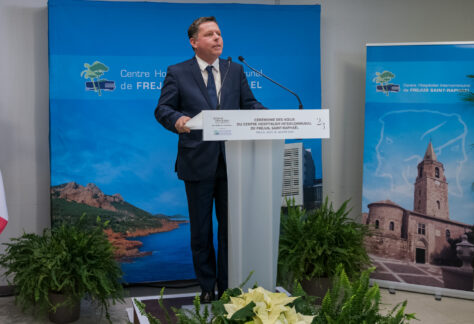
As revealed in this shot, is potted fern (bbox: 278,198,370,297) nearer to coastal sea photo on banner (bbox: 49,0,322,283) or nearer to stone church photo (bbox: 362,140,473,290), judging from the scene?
stone church photo (bbox: 362,140,473,290)

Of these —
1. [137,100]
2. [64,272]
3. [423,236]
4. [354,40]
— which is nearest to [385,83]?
[354,40]

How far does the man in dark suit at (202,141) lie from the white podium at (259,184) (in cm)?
40

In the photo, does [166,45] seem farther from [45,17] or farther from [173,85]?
[173,85]

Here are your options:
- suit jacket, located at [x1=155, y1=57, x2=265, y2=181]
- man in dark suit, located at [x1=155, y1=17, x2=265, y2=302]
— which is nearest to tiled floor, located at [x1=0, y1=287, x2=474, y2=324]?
man in dark suit, located at [x1=155, y1=17, x2=265, y2=302]

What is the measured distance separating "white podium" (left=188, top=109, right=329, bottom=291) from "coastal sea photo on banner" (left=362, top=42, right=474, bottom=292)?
86.9 inches

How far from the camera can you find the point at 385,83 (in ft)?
14.6

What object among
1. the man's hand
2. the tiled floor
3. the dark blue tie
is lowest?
the tiled floor

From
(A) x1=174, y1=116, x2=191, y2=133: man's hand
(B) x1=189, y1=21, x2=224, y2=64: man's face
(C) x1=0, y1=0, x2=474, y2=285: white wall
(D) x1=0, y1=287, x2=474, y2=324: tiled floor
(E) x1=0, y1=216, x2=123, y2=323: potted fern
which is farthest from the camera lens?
(C) x1=0, y1=0, x2=474, y2=285: white wall

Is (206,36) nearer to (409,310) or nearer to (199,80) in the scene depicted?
(199,80)

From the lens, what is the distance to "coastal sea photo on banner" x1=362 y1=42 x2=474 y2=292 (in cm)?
430

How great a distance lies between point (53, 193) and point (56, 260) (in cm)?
84

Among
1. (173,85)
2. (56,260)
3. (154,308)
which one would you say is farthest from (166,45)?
(154,308)

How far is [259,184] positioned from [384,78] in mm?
2402

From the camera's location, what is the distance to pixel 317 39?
4.64 m
